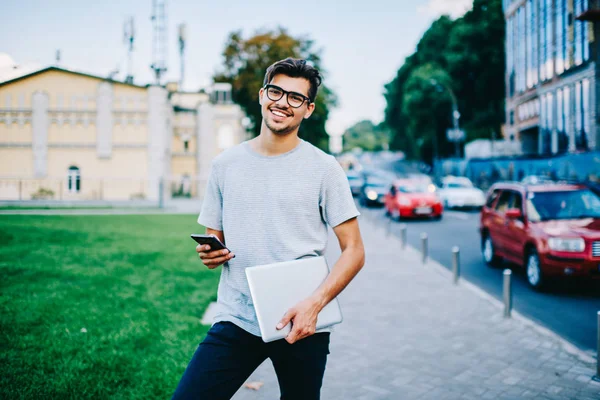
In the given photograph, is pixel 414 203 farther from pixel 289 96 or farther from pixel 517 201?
pixel 289 96

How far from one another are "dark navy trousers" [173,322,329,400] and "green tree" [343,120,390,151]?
450 ft

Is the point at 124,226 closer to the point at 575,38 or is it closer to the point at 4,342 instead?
the point at 4,342

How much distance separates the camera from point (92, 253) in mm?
10617

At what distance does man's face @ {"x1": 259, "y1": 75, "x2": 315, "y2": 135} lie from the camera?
8.09 feet

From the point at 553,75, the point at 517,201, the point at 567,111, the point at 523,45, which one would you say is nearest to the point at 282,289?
the point at 517,201

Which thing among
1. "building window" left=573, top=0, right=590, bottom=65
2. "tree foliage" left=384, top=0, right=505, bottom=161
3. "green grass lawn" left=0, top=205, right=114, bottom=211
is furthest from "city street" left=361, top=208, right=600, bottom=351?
"tree foliage" left=384, top=0, right=505, bottom=161

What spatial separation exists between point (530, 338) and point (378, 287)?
317 centimetres

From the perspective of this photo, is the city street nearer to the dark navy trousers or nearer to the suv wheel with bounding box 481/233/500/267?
the suv wheel with bounding box 481/233/500/267

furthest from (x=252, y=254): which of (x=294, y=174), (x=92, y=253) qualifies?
(x=92, y=253)

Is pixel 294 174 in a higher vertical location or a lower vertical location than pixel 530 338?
higher

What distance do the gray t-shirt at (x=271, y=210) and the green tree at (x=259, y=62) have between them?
132 feet

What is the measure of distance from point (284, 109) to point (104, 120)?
3608cm

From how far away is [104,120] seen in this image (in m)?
35.9

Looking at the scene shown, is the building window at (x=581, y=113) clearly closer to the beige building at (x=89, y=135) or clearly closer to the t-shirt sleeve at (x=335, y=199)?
the beige building at (x=89, y=135)
